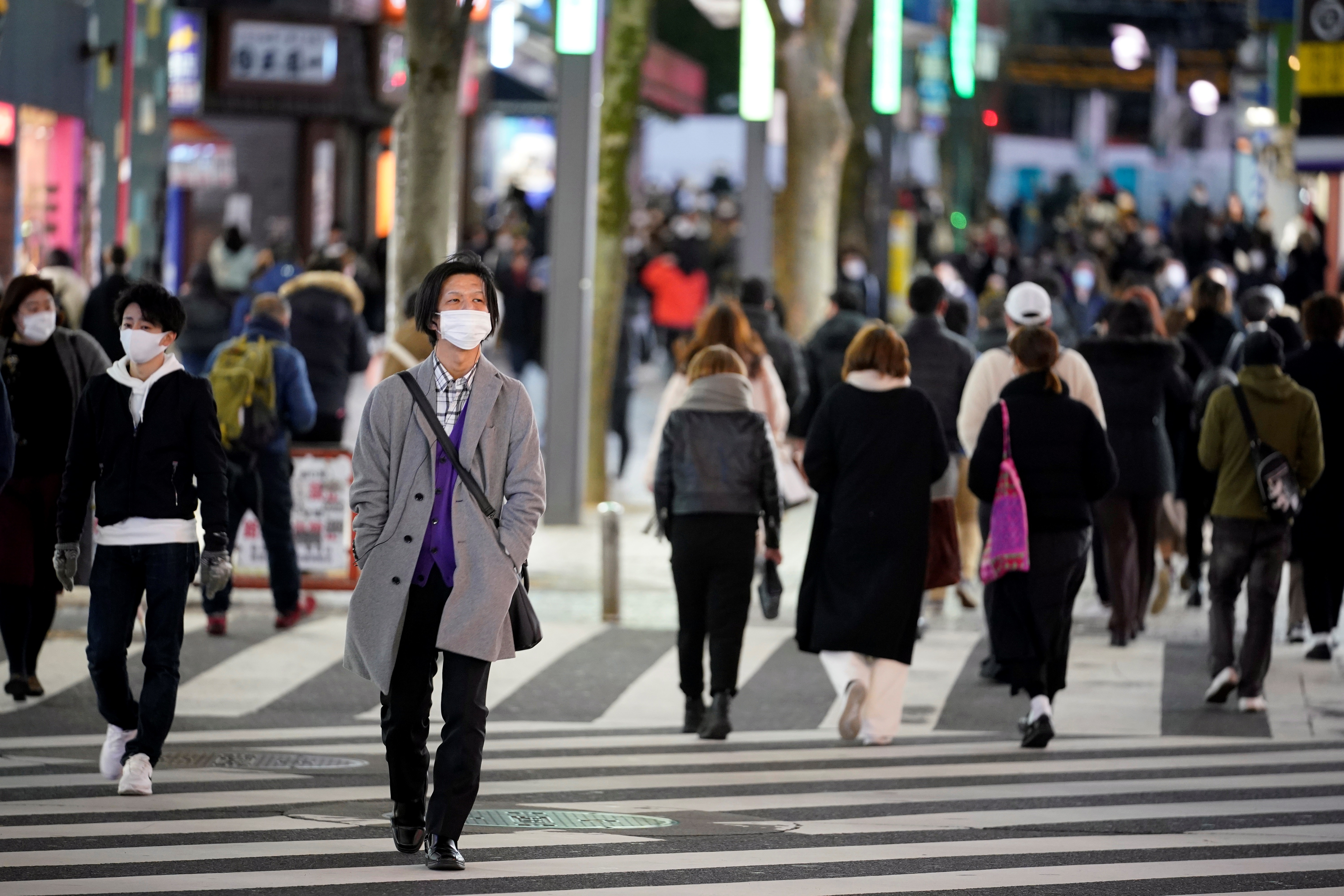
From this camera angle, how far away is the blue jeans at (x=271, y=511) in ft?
Result: 40.7

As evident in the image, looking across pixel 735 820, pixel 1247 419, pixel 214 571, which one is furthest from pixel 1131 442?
pixel 214 571

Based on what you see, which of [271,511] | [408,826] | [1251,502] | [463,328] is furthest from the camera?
[271,511]

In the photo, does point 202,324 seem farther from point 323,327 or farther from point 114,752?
point 114,752

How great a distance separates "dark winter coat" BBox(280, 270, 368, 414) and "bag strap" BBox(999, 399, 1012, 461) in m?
5.63

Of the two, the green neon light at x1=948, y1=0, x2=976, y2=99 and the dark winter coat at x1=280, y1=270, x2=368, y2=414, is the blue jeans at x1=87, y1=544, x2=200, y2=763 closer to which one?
the dark winter coat at x1=280, y1=270, x2=368, y2=414

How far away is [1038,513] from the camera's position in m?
9.88

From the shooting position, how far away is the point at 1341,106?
21.8 meters

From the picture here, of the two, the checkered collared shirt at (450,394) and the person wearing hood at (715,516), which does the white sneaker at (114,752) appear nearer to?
the checkered collared shirt at (450,394)

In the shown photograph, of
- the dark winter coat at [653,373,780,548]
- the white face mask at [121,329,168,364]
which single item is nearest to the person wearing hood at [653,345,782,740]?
the dark winter coat at [653,373,780,548]

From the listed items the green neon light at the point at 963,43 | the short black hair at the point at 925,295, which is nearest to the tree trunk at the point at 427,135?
the short black hair at the point at 925,295

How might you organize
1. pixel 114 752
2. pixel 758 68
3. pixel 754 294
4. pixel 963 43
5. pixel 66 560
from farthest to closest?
pixel 963 43
pixel 758 68
pixel 754 294
pixel 114 752
pixel 66 560

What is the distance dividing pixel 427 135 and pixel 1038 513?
698 cm

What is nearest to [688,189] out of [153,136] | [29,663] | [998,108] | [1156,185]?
[998,108]

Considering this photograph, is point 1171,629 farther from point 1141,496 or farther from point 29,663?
point 29,663
